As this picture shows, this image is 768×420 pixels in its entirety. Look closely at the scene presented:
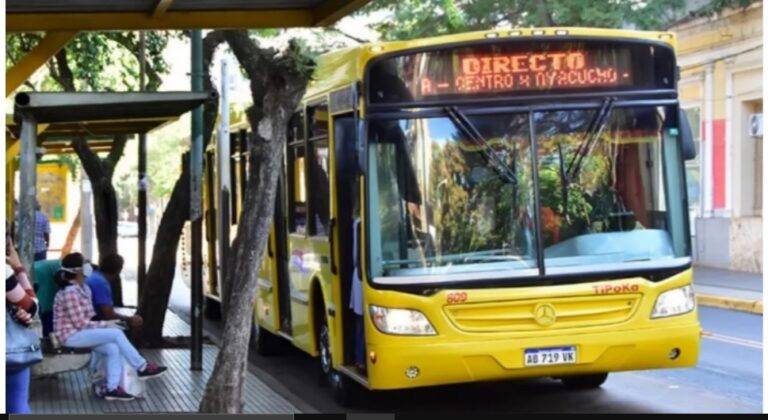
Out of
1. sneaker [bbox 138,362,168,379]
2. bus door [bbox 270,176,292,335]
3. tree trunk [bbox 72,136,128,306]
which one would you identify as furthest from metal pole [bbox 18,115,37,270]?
tree trunk [bbox 72,136,128,306]

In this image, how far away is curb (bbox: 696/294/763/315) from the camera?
55.3 ft

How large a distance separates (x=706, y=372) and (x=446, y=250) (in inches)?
159

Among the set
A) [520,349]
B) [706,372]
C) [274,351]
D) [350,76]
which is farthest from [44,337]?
[706,372]

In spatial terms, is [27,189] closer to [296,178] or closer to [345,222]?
[345,222]

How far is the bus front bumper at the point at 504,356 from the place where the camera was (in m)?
7.93

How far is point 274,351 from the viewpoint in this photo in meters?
12.7

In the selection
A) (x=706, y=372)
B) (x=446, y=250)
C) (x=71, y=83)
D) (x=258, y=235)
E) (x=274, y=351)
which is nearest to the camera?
(x=258, y=235)

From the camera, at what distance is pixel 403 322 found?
7.96m

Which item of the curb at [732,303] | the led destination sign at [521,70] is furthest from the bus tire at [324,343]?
the curb at [732,303]

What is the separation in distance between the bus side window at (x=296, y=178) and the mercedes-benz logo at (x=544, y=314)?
2714 mm

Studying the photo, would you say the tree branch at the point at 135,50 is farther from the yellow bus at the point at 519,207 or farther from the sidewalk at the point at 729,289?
the yellow bus at the point at 519,207

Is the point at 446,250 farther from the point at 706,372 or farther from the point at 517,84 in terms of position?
the point at 706,372

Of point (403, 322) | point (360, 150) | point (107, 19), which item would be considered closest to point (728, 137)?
point (360, 150)

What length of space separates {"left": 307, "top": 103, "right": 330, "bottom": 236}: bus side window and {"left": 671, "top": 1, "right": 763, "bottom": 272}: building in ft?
44.4
